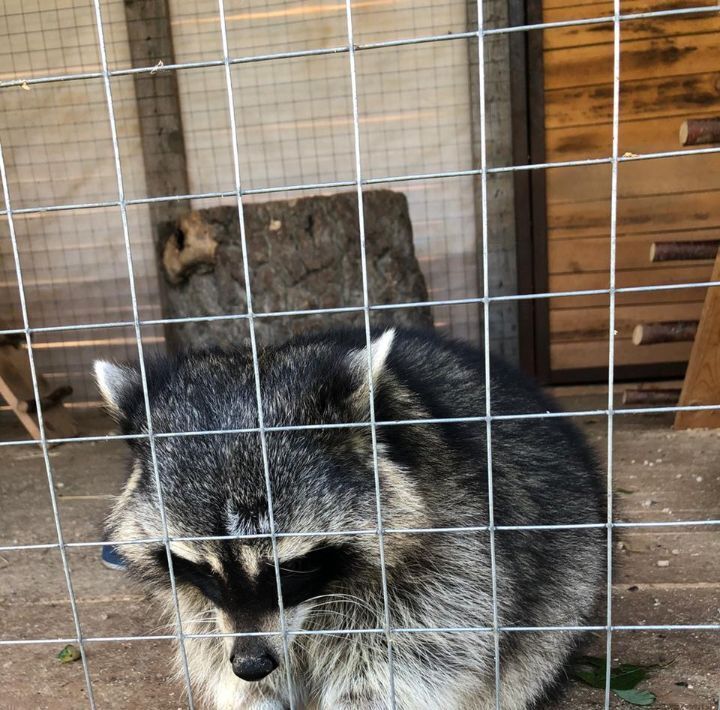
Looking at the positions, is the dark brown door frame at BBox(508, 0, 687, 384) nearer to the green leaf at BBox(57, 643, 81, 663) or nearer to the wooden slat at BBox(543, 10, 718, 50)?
the wooden slat at BBox(543, 10, 718, 50)

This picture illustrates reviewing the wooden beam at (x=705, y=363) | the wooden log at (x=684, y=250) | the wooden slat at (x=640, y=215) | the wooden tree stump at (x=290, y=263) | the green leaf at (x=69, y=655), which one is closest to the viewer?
the green leaf at (x=69, y=655)

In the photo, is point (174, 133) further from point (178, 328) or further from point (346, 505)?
point (346, 505)

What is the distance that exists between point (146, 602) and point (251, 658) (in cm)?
101

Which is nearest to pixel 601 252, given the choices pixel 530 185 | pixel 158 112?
pixel 530 185

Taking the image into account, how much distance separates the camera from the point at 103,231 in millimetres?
5035

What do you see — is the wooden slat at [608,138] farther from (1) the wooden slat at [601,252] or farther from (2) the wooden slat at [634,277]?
(2) the wooden slat at [634,277]

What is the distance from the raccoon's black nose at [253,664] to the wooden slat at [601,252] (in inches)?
145

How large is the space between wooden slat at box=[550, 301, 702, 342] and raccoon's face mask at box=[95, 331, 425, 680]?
3319mm

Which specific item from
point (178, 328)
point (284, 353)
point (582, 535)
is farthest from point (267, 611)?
point (178, 328)

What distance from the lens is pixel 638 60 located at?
4.41 meters

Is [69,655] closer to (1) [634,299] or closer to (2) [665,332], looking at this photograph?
(2) [665,332]

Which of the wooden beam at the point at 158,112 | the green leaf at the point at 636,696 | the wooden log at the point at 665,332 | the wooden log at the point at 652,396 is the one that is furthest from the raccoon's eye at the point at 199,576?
the wooden beam at the point at 158,112

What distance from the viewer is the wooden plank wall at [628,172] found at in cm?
439

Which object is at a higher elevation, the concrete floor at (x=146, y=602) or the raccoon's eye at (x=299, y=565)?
the raccoon's eye at (x=299, y=565)
